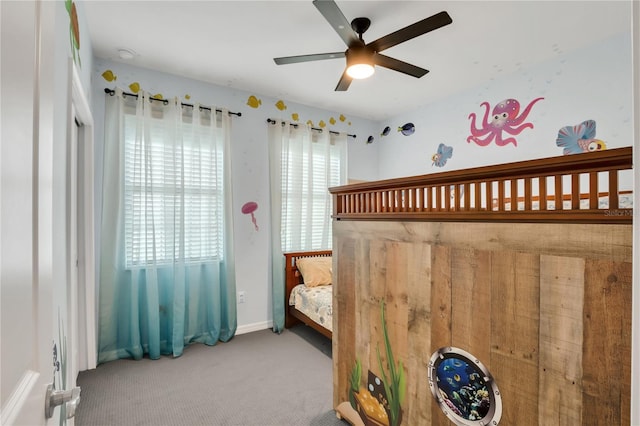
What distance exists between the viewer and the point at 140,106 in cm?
271

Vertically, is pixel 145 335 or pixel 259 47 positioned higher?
pixel 259 47

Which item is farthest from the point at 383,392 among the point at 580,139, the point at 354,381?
the point at 580,139

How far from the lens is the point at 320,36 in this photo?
2.33 meters

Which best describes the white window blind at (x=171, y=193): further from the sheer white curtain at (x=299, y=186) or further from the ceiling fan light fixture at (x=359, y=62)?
the ceiling fan light fixture at (x=359, y=62)

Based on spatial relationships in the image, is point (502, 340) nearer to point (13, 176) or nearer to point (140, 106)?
point (13, 176)

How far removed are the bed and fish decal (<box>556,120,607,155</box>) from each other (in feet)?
5.30

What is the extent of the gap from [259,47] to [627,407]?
277 centimetres

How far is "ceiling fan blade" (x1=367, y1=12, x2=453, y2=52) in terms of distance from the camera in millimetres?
1679

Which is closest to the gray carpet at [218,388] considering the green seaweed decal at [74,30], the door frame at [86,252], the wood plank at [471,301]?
the door frame at [86,252]

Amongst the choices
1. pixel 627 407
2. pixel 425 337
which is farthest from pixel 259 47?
pixel 627 407

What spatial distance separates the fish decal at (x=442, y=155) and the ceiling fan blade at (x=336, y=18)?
1.95m

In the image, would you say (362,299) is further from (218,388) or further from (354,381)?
(218,388)

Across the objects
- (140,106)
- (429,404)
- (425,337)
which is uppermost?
(140,106)

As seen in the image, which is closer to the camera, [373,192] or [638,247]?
[638,247]
